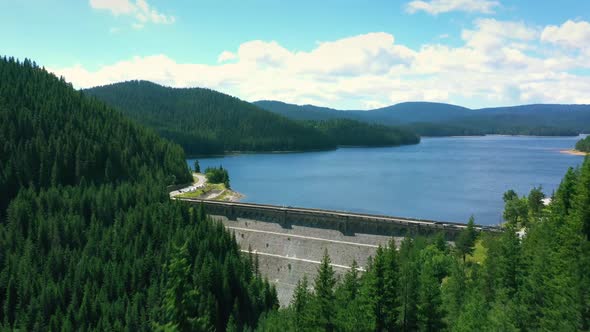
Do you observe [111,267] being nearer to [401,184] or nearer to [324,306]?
[324,306]

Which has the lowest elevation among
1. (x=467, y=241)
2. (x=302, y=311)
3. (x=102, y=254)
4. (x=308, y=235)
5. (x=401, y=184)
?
(x=102, y=254)

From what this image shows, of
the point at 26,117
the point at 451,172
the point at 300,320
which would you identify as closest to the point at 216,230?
the point at 300,320

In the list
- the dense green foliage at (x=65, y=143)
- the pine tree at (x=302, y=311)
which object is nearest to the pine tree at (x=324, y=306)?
the pine tree at (x=302, y=311)

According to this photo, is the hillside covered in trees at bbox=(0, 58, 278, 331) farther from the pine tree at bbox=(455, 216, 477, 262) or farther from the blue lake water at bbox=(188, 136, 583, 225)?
the blue lake water at bbox=(188, 136, 583, 225)

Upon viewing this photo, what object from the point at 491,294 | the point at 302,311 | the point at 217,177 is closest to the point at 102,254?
the point at 302,311

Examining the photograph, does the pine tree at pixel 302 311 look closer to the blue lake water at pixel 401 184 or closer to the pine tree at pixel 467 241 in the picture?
the pine tree at pixel 467 241

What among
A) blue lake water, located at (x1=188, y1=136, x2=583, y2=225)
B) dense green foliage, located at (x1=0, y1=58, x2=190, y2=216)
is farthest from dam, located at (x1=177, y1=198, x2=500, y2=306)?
dense green foliage, located at (x1=0, y1=58, x2=190, y2=216)
